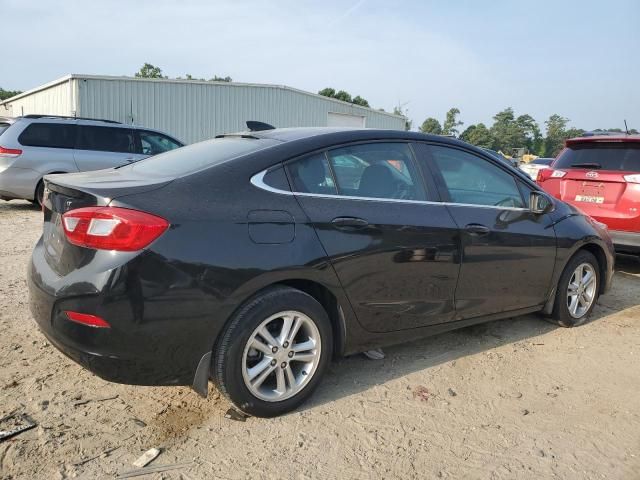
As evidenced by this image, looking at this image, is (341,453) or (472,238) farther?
(472,238)

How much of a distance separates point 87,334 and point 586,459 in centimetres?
246

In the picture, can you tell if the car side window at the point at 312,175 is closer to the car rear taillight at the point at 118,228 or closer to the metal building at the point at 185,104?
the car rear taillight at the point at 118,228

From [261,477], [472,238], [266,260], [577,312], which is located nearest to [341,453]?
[261,477]

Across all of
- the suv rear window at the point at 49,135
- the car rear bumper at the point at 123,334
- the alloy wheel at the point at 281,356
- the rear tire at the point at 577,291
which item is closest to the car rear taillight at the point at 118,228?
the car rear bumper at the point at 123,334

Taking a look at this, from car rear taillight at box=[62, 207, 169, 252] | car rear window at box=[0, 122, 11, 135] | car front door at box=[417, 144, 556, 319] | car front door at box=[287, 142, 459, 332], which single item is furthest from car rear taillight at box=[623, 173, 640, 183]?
car rear window at box=[0, 122, 11, 135]

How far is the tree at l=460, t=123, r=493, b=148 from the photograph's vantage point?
63656 millimetres

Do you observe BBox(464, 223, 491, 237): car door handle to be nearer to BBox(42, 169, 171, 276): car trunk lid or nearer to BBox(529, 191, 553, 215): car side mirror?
BBox(529, 191, 553, 215): car side mirror

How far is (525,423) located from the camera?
2.93 metres

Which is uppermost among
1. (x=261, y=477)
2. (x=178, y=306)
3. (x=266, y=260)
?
(x=266, y=260)

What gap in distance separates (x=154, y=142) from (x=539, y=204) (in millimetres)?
8370

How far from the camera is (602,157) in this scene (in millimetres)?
6398

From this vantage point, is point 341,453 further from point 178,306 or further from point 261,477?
point 178,306

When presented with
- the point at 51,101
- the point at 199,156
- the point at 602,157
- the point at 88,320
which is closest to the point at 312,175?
the point at 199,156

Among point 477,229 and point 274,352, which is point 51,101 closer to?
point 477,229
